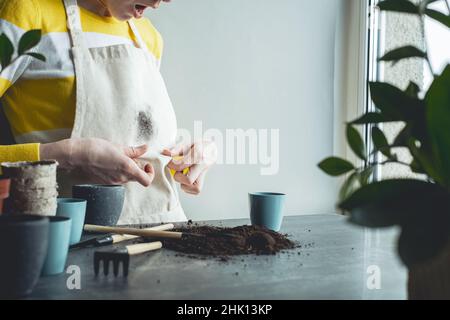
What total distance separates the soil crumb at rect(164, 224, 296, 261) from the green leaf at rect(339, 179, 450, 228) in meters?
0.43

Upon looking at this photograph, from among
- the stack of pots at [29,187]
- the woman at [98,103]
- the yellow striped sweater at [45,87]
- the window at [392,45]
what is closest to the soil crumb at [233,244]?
the stack of pots at [29,187]

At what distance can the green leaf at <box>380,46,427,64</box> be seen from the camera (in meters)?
0.60

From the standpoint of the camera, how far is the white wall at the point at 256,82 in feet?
6.93

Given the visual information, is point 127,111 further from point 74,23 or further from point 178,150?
point 74,23

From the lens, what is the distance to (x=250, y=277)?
0.77m

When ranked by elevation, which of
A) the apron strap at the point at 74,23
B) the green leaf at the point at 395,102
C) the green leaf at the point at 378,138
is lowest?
the green leaf at the point at 378,138

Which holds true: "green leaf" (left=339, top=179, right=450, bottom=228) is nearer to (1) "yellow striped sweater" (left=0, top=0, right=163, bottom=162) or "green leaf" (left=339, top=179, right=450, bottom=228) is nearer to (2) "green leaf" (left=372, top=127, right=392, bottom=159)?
(2) "green leaf" (left=372, top=127, right=392, bottom=159)

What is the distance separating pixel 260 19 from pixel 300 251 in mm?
1548

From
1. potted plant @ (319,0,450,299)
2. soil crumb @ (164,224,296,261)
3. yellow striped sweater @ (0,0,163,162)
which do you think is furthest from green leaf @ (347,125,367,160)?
yellow striped sweater @ (0,0,163,162)

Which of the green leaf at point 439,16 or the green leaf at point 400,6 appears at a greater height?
the green leaf at point 400,6

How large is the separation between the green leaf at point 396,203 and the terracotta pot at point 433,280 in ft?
0.27

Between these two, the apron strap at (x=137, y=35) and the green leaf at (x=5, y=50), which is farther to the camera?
the apron strap at (x=137, y=35)

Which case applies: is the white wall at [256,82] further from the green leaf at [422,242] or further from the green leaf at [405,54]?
the green leaf at [422,242]
